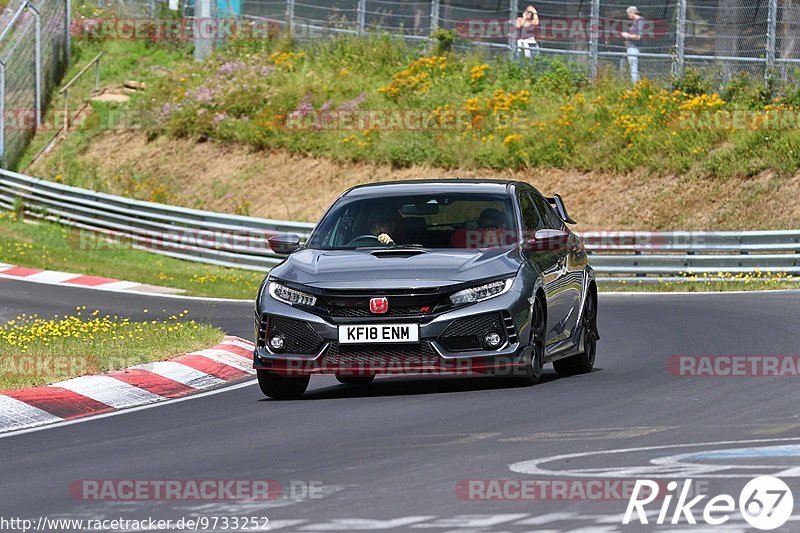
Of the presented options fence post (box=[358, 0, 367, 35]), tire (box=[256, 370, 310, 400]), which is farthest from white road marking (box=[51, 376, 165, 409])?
fence post (box=[358, 0, 367, 35])

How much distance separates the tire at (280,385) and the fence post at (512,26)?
949 inches

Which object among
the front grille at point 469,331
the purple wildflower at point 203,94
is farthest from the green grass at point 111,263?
the front grille at point 469,331

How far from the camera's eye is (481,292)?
1102 centimetres

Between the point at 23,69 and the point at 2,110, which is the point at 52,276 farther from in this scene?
the point at 23,69

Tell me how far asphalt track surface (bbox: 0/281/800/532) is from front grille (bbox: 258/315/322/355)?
412 millimetres

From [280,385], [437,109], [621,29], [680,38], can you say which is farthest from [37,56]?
[280,385]

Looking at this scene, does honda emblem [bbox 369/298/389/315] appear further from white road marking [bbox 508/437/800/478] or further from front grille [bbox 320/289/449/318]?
white road marking [bbox 508/437/800/478]

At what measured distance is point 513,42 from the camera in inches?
1441

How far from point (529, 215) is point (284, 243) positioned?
6.87ft

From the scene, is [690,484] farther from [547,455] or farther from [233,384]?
[233,384]

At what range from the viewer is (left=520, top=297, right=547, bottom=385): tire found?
11.3 meters

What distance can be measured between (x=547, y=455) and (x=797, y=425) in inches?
69.6

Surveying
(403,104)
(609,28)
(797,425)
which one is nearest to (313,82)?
(403,104)

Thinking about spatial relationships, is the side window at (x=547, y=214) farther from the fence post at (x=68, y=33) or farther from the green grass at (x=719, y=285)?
the fence post at (x=68, y=33)
